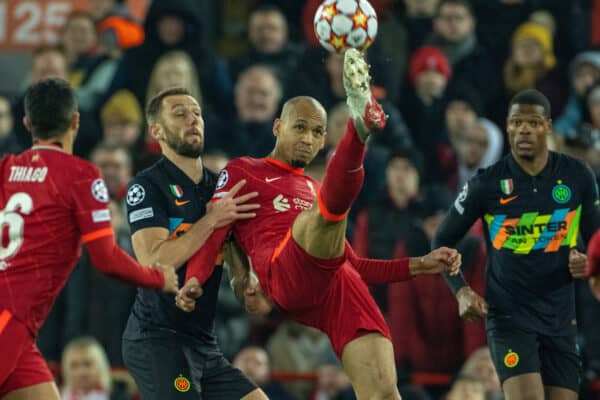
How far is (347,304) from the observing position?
827 cm

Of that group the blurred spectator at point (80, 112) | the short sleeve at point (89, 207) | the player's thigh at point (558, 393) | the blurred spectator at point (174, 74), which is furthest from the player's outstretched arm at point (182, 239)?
the blurred spectator at point (80, 112)

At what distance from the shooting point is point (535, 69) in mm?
13539

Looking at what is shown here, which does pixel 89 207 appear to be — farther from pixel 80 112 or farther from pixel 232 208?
pixel 80 112

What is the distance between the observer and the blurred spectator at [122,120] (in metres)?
13.3

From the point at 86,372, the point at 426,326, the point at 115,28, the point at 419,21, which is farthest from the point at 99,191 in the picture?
the point at 419,21

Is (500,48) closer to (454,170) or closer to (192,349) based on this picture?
(454,170)

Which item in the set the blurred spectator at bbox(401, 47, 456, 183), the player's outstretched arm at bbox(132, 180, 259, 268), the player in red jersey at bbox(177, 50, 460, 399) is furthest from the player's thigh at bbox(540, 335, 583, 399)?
the blurred spectator at bbox(401, 47, 456, 183)

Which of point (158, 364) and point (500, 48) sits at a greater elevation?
point (500, 48)

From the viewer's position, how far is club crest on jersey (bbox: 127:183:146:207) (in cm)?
833

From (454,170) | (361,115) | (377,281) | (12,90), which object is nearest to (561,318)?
(377,281)

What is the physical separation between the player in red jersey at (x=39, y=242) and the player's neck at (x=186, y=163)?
1.28 meters

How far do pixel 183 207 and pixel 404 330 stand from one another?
→ 3.66 m

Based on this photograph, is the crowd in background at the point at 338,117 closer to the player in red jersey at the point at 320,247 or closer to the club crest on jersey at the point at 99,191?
the player in red jersey at the point at 320,247

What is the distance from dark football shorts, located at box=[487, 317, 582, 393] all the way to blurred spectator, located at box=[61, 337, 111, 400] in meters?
3.68
